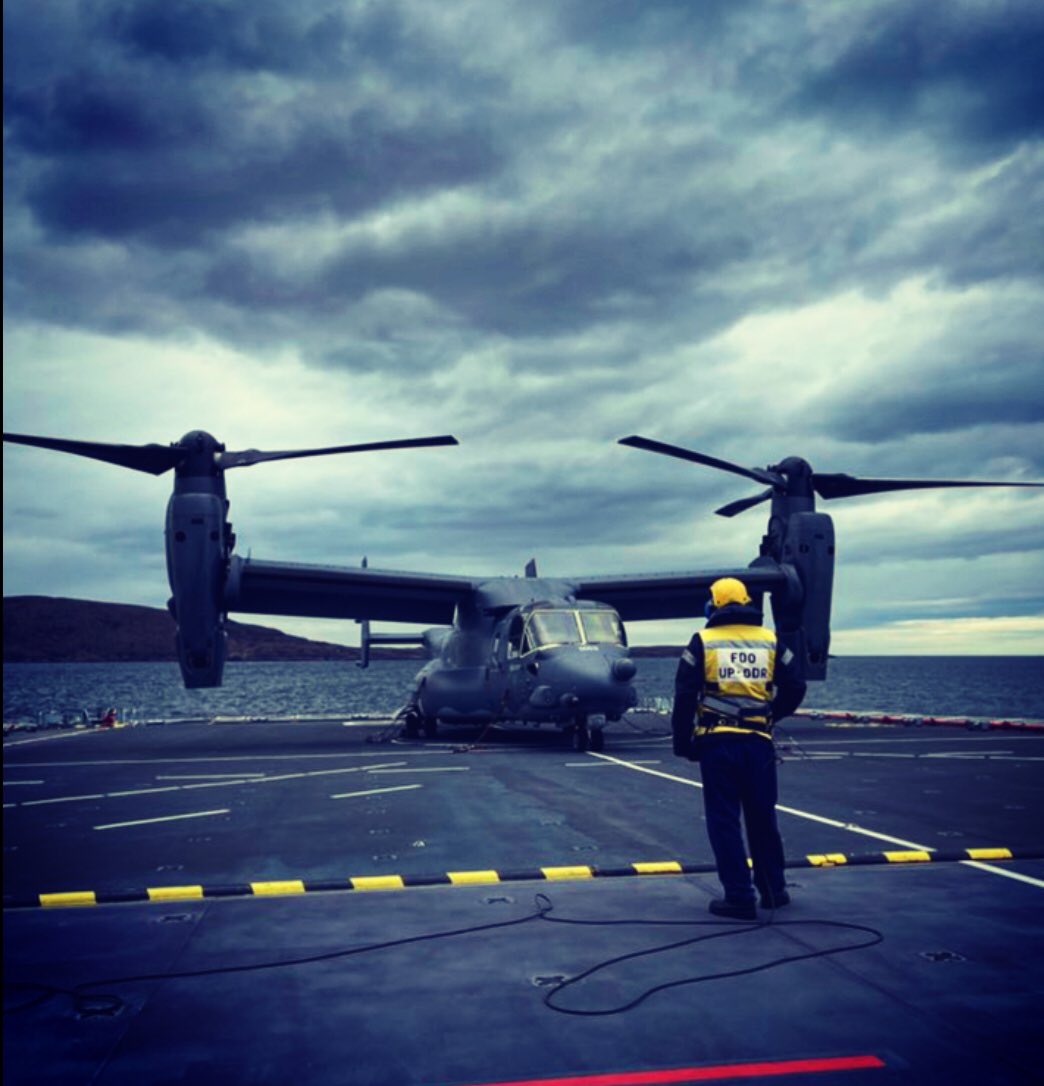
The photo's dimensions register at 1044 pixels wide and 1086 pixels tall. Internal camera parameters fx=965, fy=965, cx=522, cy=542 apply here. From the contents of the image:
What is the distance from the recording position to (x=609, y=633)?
1991 cm

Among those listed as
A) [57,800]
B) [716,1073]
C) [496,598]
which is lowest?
[57,800]

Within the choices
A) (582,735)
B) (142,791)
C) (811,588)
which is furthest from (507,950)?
(811,588)

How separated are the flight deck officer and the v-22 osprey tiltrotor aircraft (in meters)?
10.7

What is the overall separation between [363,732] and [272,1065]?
2463 centimetres

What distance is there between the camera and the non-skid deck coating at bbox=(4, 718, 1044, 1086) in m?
3.83

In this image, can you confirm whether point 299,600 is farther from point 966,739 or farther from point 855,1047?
point 855,1047

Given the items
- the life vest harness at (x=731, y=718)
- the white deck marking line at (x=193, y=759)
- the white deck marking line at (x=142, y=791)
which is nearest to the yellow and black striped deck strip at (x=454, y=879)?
the life vest harness at (x=731, y=718)

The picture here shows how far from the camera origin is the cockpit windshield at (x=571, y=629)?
63.9 feet

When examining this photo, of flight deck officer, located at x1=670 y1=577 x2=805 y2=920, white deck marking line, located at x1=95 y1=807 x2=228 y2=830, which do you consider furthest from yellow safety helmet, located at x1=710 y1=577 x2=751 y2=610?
white deck marking line, located at x1=95 y1=807 x2=228 y2=830

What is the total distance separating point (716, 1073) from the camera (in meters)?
3.63

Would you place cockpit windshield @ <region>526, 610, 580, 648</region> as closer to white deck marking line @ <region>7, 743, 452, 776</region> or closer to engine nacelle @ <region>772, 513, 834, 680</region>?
white deck marking line @ <region>7, 743, 452, 776</region>

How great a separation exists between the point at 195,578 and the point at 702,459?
419 inches

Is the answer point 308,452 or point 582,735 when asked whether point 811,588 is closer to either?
point 582,735

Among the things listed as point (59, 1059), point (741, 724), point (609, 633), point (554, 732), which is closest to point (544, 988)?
point (59, 1059)
